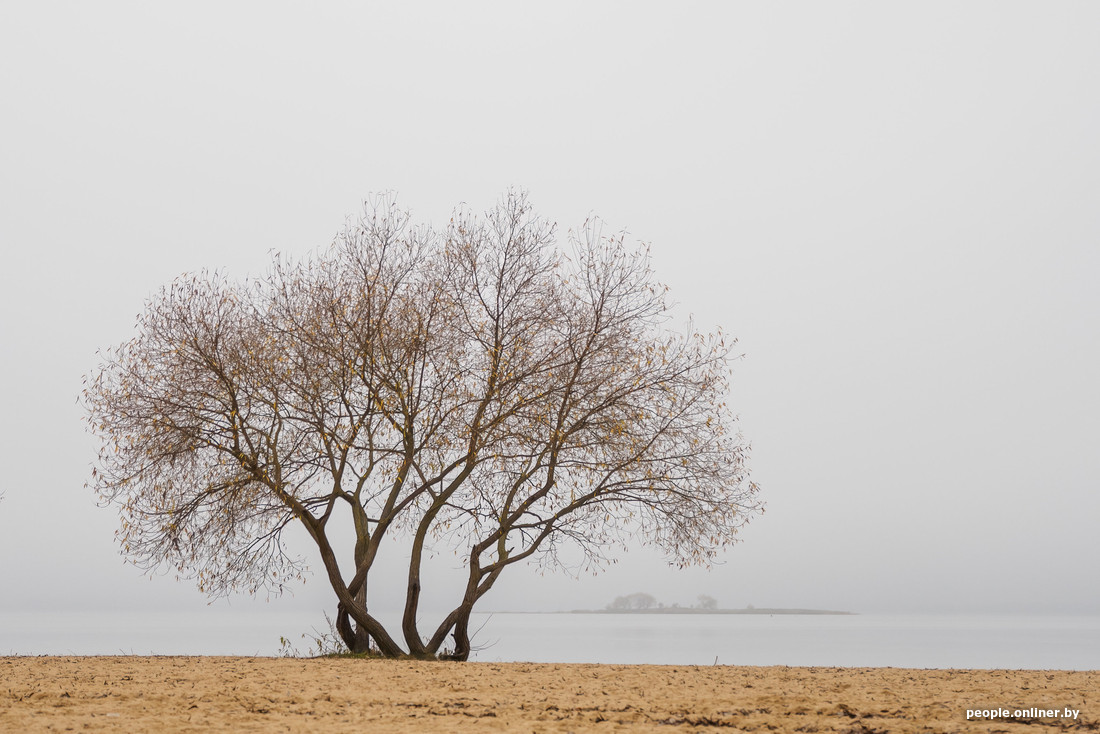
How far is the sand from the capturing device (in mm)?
10242

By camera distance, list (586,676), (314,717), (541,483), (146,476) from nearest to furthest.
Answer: (314,717) < (586,676) < (146,476) < (541,483)

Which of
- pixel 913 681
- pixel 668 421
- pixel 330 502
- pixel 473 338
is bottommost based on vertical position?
pixel 913 681

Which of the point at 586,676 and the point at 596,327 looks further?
the point at 596,327

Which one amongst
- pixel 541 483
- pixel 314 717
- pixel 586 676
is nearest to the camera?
pixel 314 717

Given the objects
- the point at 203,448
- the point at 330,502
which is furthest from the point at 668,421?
the point at 203,448

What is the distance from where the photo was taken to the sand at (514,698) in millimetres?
10242

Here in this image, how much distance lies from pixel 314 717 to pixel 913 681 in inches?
383

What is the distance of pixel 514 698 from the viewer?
40.8 ft

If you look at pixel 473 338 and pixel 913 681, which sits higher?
pixel 473 338

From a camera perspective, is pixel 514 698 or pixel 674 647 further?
pixel 674 647

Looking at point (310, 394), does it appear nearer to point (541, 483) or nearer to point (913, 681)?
point (541, 483)

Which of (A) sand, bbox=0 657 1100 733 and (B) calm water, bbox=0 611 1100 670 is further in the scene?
(B) calm water, bbox=0 611 1100 670

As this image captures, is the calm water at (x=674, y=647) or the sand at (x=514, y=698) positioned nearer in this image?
the sand at (x=514, y=698)

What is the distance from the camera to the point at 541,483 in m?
20.4
